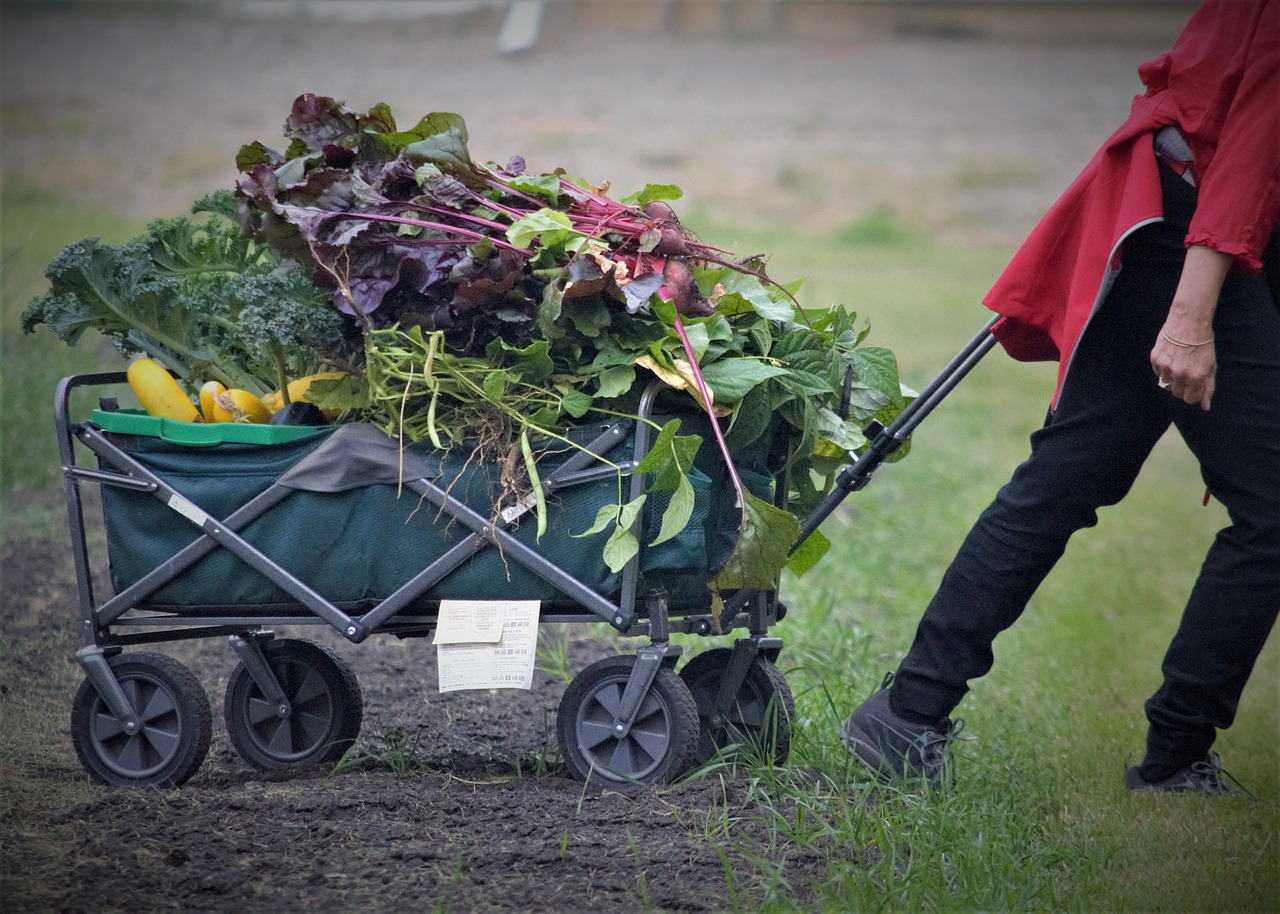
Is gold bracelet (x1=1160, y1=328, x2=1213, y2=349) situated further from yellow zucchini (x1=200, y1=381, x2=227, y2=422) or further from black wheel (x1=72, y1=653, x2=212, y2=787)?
black wheel (x1=72, y1=653, x2=212, y2=787)

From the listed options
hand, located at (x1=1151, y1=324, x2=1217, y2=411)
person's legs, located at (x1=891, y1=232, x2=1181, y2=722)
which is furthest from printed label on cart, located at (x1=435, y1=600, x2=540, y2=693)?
hand, located at (x1=1151, y1=324, x2=1217, y2=411)

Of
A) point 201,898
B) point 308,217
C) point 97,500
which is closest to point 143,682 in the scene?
point 201,898

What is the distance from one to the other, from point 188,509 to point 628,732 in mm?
1148

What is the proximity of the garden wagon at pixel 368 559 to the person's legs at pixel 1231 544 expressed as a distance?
22.4 inches

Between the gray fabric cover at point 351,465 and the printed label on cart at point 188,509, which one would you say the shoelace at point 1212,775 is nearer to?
the gray fabric cover at point 351,465

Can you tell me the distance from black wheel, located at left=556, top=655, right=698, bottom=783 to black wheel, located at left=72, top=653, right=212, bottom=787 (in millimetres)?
889

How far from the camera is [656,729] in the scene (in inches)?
118

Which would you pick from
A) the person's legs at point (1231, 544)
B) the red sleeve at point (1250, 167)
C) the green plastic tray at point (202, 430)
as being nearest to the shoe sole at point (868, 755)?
the person's legs at point (1231, 544)

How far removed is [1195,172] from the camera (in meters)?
2.85

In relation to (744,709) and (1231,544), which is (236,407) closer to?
(744,709)

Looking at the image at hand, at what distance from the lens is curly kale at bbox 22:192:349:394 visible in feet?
10.1

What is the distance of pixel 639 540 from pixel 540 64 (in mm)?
16070

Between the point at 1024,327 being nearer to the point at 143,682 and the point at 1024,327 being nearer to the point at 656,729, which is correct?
the point at 656,729

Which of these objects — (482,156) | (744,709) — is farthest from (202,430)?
(482,156)
